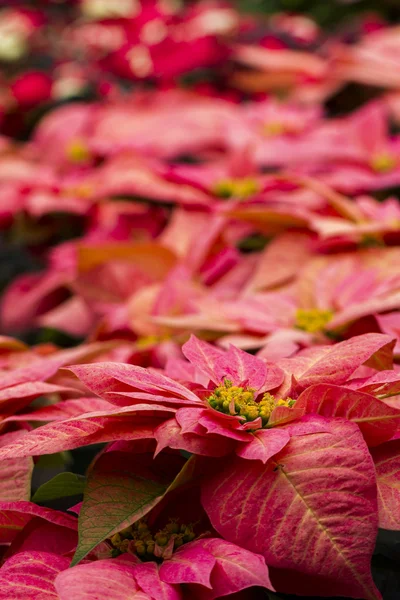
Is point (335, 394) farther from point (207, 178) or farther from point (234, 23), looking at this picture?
point (234, 23)

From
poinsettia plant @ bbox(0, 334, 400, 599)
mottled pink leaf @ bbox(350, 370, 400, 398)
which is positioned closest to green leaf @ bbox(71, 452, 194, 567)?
poinsettia plant @ bbox(0, 334, 400, 599)

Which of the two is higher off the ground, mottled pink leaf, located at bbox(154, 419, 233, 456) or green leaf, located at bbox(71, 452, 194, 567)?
mottled pink leaf, located at bbox(154, 419, 233, 456)

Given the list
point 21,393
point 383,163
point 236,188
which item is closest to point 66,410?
point 21,393

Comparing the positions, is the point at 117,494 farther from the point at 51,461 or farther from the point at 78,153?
the point at 78,153

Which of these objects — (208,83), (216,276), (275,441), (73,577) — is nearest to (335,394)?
(275,441)

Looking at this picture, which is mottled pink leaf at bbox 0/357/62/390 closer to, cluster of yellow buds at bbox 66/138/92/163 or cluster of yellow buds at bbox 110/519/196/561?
cluster of yellow buds at bbox 110/519/196/561

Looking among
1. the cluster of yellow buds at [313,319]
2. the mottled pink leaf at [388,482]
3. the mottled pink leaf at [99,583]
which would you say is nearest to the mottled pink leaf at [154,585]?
the mottled pink leaf at [99,583]
